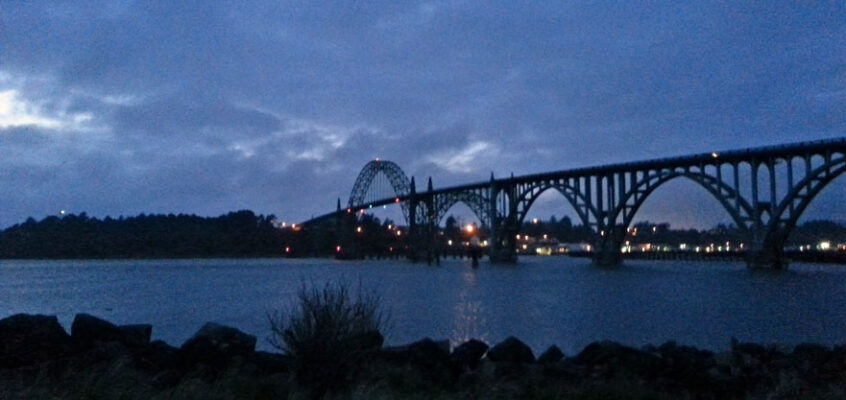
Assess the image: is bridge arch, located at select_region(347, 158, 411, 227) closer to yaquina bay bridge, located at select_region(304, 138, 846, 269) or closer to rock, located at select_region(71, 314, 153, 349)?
yaquina bay bridge, located at select_region(304, 138, 846, 269)

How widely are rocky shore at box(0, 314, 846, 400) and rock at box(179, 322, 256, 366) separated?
0.05ft

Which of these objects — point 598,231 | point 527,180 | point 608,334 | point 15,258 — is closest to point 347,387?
point 608,334

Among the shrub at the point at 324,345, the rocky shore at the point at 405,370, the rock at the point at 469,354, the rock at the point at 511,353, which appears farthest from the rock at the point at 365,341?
the rock at the point at 511,353

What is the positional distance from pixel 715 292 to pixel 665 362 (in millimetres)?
25570

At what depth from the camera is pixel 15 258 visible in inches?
5886

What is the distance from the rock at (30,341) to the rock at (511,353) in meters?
6.62

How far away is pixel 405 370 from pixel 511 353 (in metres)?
2.57

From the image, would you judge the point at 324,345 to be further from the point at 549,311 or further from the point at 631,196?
the point at 631,196

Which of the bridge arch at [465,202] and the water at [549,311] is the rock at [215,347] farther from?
the bridge arch at [465,202]

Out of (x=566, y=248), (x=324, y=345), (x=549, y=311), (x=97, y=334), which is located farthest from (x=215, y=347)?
(x=566, y=248)

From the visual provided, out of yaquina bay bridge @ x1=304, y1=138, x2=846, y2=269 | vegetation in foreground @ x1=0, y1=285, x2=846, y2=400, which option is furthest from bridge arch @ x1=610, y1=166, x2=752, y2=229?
vegetation in foreground @ x1=0, y1=285, x2=846, y2=400

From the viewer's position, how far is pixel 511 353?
43.6 ft

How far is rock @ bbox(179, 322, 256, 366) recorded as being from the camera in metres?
12.7

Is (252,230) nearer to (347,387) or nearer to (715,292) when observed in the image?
(715,292)
